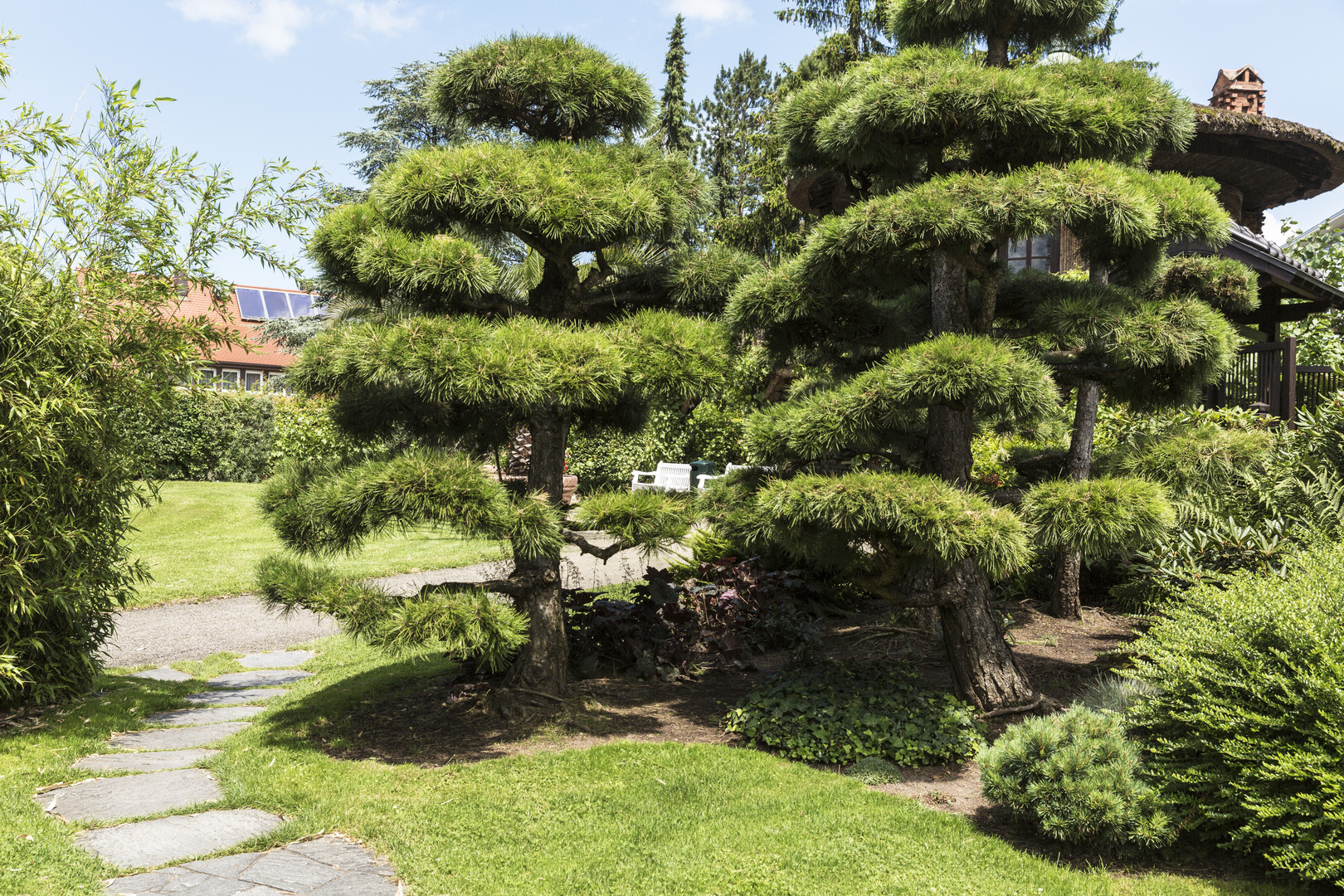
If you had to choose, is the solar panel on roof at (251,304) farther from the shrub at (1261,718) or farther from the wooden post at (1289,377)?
the shrub at (1261,718)

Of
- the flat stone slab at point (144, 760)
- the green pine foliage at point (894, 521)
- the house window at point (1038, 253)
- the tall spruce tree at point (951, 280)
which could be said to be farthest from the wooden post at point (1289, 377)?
the flat stone slab at point (144, 760)

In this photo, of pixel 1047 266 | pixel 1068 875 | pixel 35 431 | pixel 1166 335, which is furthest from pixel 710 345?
pixel 1047 266

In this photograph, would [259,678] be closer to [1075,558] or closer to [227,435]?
[1075,558]

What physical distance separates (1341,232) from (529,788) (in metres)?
17.0

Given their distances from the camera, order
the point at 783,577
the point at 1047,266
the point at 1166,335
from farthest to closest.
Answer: the point at 1047,266
the point at 783,577
the point at 1166,335

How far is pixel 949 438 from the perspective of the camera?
16.5 ft

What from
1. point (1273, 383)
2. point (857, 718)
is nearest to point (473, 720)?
point (857, 718)

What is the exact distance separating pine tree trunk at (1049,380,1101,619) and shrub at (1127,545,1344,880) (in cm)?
286

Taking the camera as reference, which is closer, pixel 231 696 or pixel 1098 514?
pixel 1098 514

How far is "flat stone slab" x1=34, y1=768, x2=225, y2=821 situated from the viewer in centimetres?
397

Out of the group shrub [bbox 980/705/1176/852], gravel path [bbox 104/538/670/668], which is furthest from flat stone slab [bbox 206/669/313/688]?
shrub [bbox 980/705/1176/852]

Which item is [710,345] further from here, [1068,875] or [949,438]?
[1068,875]

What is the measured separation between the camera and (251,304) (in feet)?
87.5

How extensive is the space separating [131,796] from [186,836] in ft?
2.37
